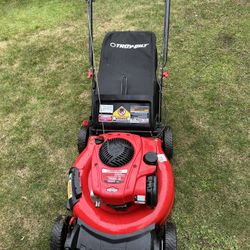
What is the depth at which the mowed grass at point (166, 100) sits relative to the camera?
4.39m

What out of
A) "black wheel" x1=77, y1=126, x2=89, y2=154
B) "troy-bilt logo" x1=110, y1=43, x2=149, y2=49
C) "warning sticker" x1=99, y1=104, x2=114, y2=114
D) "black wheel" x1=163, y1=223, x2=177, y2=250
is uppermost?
"troy-bilt logo" x1=110, y1=43, x2=149, y2=49

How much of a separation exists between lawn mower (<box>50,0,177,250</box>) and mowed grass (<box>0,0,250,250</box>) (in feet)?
2.13

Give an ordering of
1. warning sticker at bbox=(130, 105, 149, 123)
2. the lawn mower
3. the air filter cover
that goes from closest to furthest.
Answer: the lawn mower < the air filter cover < warning sticker at bbox=(130, 105, 149, 123)

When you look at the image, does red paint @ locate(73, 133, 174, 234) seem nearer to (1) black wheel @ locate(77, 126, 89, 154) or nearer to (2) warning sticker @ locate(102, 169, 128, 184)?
(2) warning sticker @ locate(102, 169, 128, 184)

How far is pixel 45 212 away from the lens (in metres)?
4.48

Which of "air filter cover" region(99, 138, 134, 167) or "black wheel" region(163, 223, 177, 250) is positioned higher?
"air filter cover" region(99, 138, 134, 167)

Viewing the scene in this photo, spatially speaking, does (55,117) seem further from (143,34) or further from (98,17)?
(98,17)

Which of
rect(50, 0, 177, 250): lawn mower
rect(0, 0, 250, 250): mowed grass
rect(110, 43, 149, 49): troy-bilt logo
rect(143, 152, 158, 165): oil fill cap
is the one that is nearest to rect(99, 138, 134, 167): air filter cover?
rect(50, 0, 177, 250): lawn mower

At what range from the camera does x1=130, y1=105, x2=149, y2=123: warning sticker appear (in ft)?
14.2

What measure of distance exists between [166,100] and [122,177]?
260 centimetres

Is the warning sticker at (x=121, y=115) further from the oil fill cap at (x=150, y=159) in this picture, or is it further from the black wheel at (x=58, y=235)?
the black wheel at (x=58, y=235)

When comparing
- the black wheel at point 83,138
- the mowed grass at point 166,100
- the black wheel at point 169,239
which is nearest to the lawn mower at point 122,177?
the black wheel at point 169,239

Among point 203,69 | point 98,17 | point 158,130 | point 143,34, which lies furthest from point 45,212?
point 98,17

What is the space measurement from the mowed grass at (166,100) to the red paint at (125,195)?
0.68 metres
